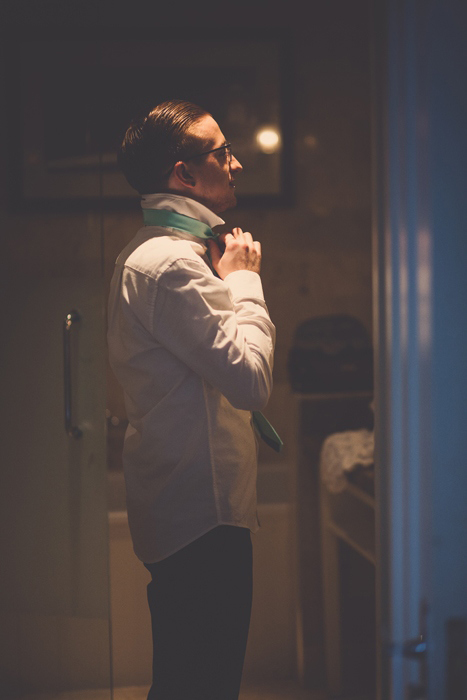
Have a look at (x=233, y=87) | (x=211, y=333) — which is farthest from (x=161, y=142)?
(x=233, y=87)

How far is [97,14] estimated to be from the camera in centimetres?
167

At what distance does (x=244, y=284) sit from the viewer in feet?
4.48

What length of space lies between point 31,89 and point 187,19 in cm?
182

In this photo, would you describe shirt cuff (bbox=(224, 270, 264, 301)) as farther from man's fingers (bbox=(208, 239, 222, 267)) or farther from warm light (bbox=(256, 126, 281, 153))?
warm light (bbox=(256, 126, 281, 153))

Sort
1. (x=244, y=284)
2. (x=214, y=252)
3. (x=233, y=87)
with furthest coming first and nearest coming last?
(x=233, y=87) < (x=214, y=252) < (x=244, y=284)

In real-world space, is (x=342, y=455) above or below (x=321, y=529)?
above

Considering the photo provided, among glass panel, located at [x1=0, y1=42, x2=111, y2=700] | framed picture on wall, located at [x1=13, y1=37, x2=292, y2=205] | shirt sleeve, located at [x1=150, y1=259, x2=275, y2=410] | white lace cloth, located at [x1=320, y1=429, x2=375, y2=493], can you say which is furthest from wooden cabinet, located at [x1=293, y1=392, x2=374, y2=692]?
shirt sleeve, located at [x1=150, y1=259, x2=275, y2=410]

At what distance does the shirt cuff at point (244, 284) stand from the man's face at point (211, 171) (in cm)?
16

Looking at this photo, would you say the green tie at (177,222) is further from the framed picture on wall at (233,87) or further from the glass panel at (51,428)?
the framed picture on wall at (233,87)

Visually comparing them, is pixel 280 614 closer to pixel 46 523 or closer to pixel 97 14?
pixel 46 523

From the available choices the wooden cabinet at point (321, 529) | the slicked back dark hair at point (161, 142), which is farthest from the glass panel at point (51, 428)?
the wooden cabinet at point (321, 529)

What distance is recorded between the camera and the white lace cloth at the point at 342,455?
7.45 ft

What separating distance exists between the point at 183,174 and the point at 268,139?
1928 millimetres

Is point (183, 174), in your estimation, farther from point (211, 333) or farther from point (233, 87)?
point (233, 87)
